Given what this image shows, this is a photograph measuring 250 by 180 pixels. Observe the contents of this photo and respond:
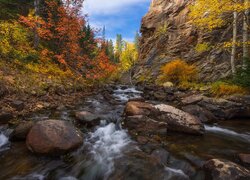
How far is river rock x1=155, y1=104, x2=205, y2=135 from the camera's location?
6992 millimetres

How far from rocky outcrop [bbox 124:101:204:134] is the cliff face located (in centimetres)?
1073

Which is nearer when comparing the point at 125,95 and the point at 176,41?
the point at 125,95

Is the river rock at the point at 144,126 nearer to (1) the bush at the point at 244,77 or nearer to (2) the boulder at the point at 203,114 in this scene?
(2) the boulder at the point at 203,114

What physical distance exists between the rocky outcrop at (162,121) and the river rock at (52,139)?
2508mm

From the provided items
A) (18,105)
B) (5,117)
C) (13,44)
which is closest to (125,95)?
(13,44)

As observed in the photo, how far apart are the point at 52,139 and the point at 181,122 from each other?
472cm

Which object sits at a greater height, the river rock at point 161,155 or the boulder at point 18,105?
the boulder at point 18,105

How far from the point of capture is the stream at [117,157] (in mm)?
4535

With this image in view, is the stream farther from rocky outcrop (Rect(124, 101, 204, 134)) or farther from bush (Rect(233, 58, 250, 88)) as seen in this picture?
bush (Rect(233, 58, 250, 88))

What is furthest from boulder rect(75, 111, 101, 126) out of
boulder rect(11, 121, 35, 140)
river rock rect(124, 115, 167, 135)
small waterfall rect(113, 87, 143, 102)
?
small waterfall rect(113, 87, 143, 102)

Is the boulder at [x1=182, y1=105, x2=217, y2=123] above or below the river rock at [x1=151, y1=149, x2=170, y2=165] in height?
above

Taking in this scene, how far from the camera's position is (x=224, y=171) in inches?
157

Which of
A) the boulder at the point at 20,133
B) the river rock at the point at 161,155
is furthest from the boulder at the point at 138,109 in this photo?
the boulder at the point at 20,133

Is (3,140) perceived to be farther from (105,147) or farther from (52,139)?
(105,147)
